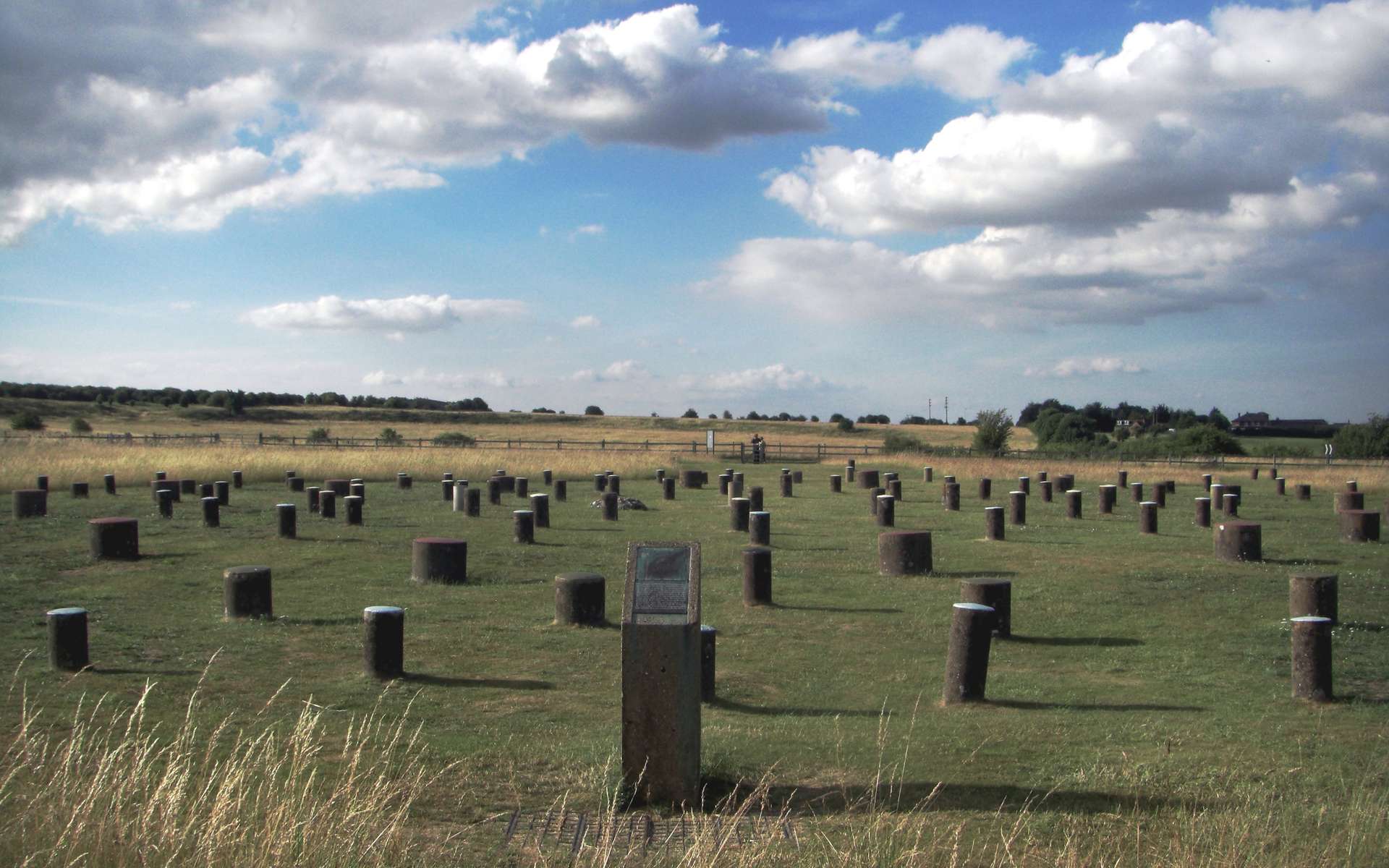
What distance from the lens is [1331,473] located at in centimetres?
3625

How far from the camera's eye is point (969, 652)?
802cm

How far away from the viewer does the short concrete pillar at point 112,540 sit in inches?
601

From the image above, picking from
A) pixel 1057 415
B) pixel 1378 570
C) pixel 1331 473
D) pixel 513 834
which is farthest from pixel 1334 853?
pixel 1057 415

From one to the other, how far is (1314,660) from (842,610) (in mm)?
4979

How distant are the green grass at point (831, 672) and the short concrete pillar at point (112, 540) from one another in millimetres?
225

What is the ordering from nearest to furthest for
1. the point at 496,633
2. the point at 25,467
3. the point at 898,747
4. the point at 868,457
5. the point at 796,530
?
1. the point at 898,747
2. the point at 496,633
3. the point at 796,530
4. the point at 25,467
5. the point at 868,457

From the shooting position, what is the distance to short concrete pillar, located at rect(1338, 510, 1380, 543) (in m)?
18.2

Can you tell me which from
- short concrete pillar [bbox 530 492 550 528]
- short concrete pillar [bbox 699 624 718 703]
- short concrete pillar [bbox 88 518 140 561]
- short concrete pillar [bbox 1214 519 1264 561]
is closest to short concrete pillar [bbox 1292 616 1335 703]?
short concrete pillar [bbox 699 624 718 703]

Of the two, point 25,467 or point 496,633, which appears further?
point 25,467

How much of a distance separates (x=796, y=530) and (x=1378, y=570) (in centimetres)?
898

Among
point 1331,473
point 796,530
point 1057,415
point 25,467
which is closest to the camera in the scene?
point 796,530

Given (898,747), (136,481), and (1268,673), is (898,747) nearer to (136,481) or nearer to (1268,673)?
(1268,673)

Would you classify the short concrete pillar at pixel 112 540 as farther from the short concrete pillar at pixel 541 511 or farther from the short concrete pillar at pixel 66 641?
the short concrete pillar at pixel 66 641

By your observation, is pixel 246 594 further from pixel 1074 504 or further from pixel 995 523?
pixel 1074 504
